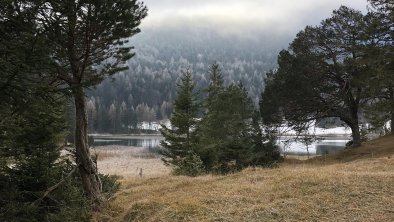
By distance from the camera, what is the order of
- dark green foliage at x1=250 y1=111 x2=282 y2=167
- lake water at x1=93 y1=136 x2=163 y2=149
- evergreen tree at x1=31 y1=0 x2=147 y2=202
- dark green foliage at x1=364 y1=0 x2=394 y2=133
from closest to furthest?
1. evergreen tree at x1=31 y1=0 x2=147 y2=202
2. dark green foliage at x1=364 y1=0 x2=394 y2=133
3. dark green foliage at x1=250 y1=111 x2=282 y2=167
4. lake water at x1=93 y1=136 x2=163 y2=149

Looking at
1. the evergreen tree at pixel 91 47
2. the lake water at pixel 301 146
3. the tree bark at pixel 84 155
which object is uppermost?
the evergreen tree at pixel 91 47

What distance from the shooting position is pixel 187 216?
970cm

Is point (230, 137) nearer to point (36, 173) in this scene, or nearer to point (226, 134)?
point (226, 134)

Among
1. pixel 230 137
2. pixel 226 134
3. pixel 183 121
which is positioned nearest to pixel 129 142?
pixel 183 121

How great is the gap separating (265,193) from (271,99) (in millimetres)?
23708

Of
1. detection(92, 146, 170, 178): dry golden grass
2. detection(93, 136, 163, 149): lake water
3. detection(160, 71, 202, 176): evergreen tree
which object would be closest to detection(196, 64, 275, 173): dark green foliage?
detection(160, 71, 202, 176): evergreen tree

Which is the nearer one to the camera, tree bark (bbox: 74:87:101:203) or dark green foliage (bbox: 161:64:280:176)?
tree bark (bbox: 74:87:101:203)

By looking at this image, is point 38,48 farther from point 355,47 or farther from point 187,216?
point 355,47

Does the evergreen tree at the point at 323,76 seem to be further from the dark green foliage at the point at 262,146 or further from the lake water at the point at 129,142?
the lake water at the point at 129,142

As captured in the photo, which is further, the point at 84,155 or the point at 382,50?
the point at 382,50

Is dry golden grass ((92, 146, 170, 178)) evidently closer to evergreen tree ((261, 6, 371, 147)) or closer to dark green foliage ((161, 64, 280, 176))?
dark green foliage ((161, 64, 280, 176))

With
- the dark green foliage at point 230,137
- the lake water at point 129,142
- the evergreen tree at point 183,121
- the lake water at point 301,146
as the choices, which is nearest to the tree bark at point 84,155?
the dark green foliage at point 230,137

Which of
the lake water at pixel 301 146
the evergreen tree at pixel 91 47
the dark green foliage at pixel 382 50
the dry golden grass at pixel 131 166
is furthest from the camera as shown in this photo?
the lake water at pixel 301 146

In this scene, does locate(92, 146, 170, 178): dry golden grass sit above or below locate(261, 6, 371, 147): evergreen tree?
below
